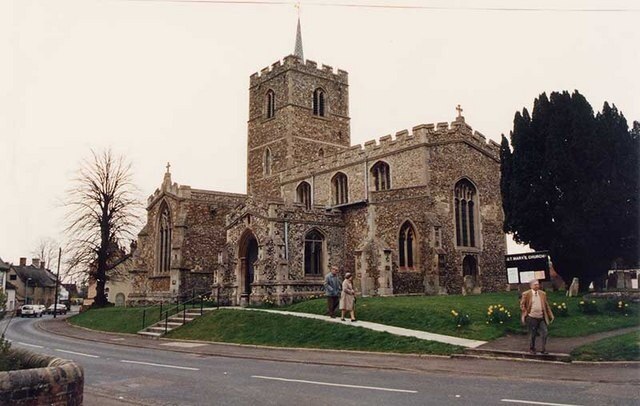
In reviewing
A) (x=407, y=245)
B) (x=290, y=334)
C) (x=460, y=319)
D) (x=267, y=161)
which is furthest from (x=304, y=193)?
(x=460, y=319)

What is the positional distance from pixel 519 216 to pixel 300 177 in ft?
62.2

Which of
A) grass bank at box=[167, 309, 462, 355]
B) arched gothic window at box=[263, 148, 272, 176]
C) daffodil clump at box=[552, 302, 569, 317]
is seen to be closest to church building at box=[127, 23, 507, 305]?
grass bank at box=[167, 309, 462, 355]

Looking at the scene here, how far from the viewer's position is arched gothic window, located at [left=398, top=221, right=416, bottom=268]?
2730 cm

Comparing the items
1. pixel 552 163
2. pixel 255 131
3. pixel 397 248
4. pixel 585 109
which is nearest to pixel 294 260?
pixel 397 248

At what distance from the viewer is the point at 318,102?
152 feet

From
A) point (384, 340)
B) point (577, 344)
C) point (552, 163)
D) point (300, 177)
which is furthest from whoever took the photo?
point (300, 177)

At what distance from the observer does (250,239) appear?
27.4 metres

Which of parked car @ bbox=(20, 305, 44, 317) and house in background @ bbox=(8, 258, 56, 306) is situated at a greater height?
house in background @ bbox=(8, 258, 56, 306)

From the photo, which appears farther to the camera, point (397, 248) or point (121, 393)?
point (397, 248)

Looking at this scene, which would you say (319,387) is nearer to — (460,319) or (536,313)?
(536,313)

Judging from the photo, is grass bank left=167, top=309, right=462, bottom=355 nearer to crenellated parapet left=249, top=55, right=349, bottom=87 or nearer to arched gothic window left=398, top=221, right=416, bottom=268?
arched gothic window left=398, top=221, right=416, bottom=268

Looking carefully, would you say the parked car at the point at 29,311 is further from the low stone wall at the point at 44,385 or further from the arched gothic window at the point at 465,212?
the low stone wall at the point at 44,385

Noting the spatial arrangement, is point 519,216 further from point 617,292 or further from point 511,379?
point 511,379

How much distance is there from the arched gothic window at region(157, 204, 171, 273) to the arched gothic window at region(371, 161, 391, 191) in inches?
558
